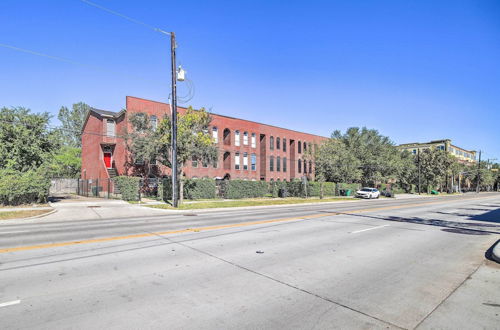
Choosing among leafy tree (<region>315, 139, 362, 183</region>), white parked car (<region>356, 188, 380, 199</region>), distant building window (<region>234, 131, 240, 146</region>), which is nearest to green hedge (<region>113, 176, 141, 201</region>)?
distant building window (<region>234, 131, 240, 146</region>)

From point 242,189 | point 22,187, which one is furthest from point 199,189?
point 22,187

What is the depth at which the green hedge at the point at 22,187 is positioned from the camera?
18.7m

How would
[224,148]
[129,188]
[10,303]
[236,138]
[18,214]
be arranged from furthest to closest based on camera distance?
[236,138] → [224,148] → [129,188] → [18,214] → [10,303]

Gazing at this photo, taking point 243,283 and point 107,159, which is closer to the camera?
point 243,283

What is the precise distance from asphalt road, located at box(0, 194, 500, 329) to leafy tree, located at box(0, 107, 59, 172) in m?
14.7

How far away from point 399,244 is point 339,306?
575cm

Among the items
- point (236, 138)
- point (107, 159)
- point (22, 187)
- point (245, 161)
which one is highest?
point (236, 138)

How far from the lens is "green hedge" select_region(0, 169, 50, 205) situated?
736 inches

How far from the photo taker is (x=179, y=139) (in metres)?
24.0

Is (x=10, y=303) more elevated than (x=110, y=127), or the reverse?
(x=110, y=127)

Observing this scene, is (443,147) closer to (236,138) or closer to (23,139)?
(236,138)

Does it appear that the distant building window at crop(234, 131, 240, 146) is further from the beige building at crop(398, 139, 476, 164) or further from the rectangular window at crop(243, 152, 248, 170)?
the beige building at crop(398, 139, 476, 164)

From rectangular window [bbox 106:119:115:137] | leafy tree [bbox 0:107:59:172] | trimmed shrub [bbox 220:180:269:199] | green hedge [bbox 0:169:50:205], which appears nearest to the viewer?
green hedge [bbox 0:169:50:205]

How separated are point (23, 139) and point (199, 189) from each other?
14.6m
